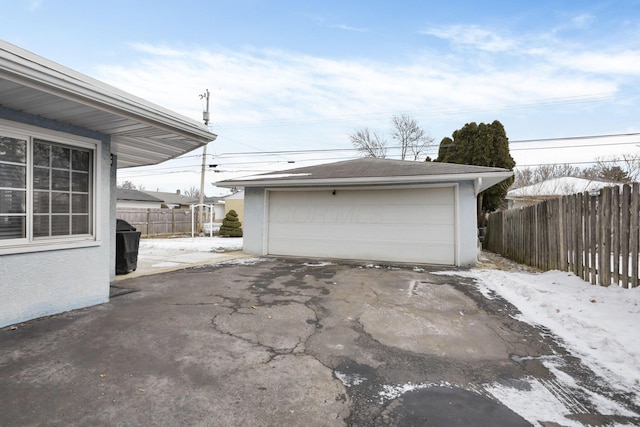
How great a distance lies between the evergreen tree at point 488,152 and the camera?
16.9m

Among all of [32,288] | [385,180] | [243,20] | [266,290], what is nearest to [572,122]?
[385,180]

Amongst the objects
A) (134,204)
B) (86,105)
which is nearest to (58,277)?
(86,105)

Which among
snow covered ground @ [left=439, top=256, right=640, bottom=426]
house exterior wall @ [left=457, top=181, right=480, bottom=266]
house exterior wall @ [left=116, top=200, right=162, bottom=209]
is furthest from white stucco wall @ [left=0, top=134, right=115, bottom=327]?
house exterior wall @ [left=116, top=200, right=162, bottom=209]

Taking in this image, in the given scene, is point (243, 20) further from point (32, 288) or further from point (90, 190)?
point (32, 288)

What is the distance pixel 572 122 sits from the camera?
18.2 meters

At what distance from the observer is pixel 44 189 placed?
3881mm

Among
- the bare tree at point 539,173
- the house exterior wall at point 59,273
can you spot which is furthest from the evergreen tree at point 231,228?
the bare tree at point 539,173

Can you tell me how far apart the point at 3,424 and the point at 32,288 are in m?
2.39

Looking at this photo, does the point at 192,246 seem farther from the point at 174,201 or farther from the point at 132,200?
the point at 174,201

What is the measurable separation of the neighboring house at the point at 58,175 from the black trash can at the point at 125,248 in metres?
2.14

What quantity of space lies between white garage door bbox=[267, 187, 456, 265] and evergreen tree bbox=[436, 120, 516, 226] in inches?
381

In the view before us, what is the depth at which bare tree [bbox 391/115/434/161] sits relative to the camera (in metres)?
26.6

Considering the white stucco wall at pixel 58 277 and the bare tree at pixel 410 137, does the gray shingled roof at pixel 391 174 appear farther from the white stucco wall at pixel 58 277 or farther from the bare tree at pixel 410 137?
the bare tree at pixel 410 137

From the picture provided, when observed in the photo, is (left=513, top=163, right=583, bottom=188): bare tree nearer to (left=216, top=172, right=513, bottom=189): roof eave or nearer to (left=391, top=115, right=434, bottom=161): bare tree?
(left=391, top=115, right=434, bottom=161): bare tree
